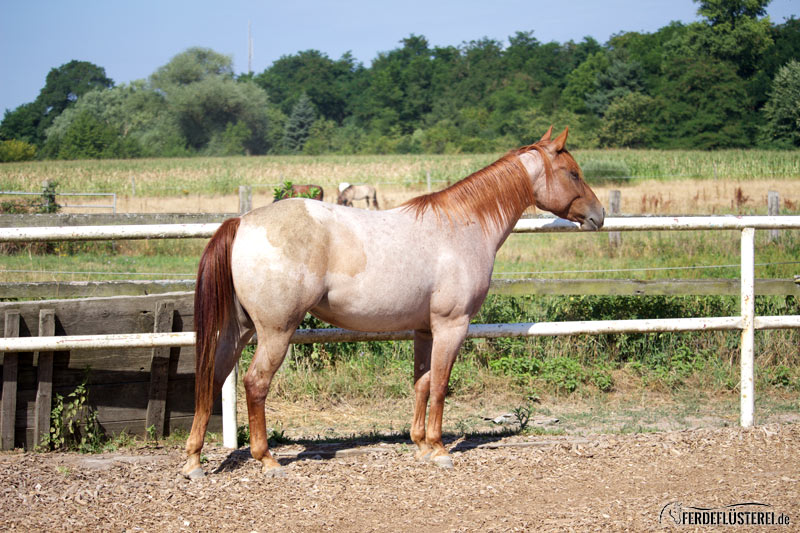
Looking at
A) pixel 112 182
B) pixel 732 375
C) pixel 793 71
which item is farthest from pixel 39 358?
pixel 793 71

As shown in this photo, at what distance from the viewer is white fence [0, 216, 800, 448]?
368cm

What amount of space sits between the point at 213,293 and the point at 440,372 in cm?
134

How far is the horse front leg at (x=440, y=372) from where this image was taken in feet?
12.5

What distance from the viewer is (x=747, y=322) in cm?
448

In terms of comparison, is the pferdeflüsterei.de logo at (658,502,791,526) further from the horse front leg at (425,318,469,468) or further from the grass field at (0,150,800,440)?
the grass field at (0,150,800,440)

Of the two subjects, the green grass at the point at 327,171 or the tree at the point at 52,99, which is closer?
the green grass at the point at 327,171

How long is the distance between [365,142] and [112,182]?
3853 centimetres

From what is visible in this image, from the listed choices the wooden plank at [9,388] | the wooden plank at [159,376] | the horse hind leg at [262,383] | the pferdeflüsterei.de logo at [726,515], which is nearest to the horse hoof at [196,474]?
the horse hind leg at [262,383]

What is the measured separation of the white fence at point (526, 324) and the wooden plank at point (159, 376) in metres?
0.30

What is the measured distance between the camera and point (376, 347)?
616cm

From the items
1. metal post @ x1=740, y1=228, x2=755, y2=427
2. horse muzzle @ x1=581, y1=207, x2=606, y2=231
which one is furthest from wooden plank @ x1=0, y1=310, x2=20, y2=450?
metal post @ x1=740, y1=228, x2=755, y2=427

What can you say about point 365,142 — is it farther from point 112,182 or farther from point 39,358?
point 39,358

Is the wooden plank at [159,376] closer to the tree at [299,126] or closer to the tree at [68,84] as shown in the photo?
the tree at [299,126]

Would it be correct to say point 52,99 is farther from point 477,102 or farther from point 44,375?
point 44,375
